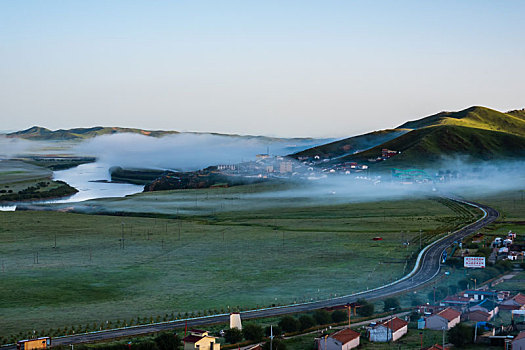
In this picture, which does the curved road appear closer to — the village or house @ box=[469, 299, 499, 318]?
the village

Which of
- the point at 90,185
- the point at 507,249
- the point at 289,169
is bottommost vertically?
the point at 507,249

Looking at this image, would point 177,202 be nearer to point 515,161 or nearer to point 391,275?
point 391,275

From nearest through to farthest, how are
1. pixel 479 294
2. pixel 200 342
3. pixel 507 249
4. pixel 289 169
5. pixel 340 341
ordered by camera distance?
pixel 200 342, pixel 340 341, pixel 479 294, pixel 507 249, pixel 289 169

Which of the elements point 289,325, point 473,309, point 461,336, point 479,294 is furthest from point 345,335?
point 479,294

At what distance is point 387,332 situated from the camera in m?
32.3

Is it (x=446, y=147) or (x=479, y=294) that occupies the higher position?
(x=446, y=147)

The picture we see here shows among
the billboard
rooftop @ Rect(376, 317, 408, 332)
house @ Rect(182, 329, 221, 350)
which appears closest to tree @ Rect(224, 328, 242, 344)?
house @ Rect(182, 329, 221, 350)

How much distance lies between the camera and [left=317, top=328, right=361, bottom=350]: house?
3067 centimetres

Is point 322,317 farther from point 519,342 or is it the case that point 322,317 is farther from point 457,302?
point 519,342

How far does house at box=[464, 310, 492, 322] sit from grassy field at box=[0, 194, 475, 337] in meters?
9.07

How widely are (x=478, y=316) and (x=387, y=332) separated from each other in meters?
5.63

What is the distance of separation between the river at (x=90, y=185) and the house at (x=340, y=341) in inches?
2693

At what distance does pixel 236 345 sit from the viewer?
102 feet

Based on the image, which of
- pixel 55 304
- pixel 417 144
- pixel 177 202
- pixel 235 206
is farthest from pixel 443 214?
pixel 417 144
